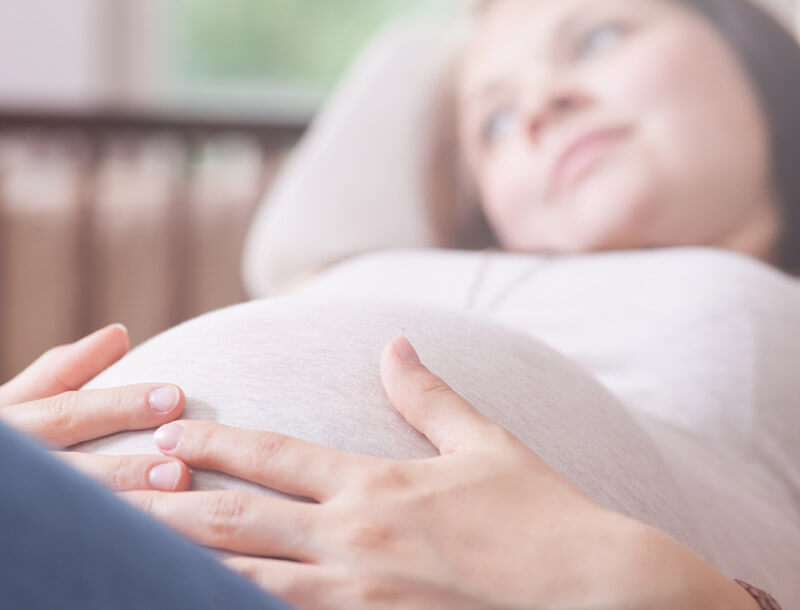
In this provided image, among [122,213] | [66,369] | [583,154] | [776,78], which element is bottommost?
[122,213]

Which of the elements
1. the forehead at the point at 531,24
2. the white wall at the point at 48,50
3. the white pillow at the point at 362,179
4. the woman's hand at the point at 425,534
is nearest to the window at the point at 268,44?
the white wall at the point at 48,50

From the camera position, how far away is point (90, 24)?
2.37 m

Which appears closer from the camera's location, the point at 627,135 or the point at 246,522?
the point at 246,522

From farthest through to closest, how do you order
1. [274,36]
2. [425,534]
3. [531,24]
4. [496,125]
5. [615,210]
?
[274,36] → [496,125] → [531,24] → [615,210] → [425,534]

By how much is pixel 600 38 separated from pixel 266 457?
2.86 feet

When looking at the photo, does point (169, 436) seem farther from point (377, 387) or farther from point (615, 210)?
point (615, 210)

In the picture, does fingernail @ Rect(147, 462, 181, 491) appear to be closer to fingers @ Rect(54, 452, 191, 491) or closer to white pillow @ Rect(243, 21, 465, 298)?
fingers @ Rect(54, 452, 191, 491)

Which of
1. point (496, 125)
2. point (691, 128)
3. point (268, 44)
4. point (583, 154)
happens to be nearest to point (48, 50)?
point (268, 44)

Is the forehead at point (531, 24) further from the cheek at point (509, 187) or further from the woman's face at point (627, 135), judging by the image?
the cheek at point (509, 187)

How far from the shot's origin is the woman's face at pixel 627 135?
970 mm

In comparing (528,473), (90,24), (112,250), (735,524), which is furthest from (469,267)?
(90,24)

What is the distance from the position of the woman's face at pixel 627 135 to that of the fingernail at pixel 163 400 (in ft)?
2.26

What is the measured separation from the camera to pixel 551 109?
105 centimetres

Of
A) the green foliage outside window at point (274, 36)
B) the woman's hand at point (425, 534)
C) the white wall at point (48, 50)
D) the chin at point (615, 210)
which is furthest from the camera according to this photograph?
the green foliage outside window at point (274, 36)
